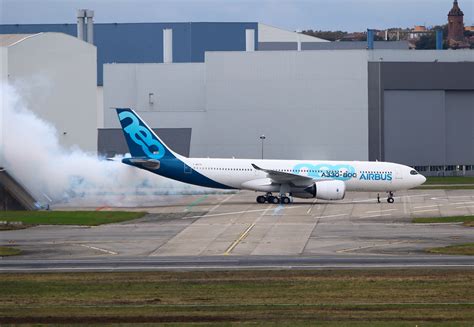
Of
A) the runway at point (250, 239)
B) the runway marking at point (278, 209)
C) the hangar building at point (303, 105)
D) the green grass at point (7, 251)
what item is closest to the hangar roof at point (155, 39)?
the hangar building at point (303, 105)

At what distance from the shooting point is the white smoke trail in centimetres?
6025

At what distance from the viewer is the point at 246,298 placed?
95.5 feet

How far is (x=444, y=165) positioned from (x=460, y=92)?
7.45 meters

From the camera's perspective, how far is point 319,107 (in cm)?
9412

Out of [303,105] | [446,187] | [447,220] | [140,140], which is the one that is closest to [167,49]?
[303,105]

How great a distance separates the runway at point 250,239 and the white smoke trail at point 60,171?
192cm

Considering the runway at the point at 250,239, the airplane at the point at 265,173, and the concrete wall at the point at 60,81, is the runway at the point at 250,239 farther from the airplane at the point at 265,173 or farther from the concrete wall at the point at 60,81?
the concrete wall at the point at 60,81

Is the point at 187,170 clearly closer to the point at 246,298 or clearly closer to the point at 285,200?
the point at 285,200

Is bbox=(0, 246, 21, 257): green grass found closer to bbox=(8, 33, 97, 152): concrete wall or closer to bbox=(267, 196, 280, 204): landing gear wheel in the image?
bbox=(8, 33, 97, 152): concrete wall

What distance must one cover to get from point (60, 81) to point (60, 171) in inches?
423

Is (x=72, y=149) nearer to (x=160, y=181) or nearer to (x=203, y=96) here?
(x=160, y=181)

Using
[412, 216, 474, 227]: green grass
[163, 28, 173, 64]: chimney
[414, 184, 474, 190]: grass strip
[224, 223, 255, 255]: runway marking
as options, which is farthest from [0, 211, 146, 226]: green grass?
[163, 28, 173, 64]: chimney

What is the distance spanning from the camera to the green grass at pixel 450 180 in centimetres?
9081

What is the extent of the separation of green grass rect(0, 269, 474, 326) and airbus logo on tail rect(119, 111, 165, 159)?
30.7 m
